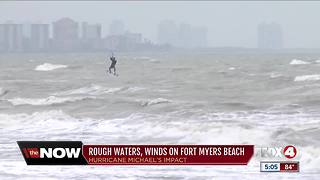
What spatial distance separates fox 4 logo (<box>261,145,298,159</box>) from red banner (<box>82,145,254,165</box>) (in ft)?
1.95

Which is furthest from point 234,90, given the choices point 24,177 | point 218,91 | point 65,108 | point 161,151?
point 24,177

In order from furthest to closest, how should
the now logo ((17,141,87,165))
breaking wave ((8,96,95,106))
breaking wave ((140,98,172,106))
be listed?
breaking wave ((8,96,95,106)) → breaking wave ((140,98,172,106)) → the now logo ((17,141,87,165))

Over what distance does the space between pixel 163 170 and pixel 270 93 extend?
1786 centimetres

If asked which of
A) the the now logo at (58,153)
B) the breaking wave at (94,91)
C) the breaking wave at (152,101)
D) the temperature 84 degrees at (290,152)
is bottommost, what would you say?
the breaking wave at (94,91)

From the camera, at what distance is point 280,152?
42.2 feet

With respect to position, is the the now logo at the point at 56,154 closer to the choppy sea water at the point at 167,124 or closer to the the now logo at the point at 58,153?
the the now logo at the point at 58,153

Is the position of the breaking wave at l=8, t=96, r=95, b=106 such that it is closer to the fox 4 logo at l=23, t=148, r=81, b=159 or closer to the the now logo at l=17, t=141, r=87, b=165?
the the now logo at l=17, t=141, r=87, b=165

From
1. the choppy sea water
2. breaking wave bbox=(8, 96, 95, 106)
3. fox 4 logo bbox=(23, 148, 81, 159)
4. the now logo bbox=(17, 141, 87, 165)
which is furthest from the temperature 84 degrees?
breaking wave bbox=(8, 96, 95, 106)

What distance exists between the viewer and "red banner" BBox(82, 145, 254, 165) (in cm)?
1105

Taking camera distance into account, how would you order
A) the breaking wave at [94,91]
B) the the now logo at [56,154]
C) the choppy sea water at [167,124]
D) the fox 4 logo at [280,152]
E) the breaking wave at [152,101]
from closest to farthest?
the the now logo at [56,154] < the choppy sea water at [167,124] < the fox 4 logo at [280,152] < the breaking wave at [152,101] < the breaking wave at [94,91]

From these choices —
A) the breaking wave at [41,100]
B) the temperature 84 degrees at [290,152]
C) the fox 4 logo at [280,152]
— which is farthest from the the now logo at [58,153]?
the breaking wave at [41,100]

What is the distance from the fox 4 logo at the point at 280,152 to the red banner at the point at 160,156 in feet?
1.95

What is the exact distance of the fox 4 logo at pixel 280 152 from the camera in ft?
40.2

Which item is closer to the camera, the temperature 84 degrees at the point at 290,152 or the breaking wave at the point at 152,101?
the temperature 84 degrees at the point at 290,152
